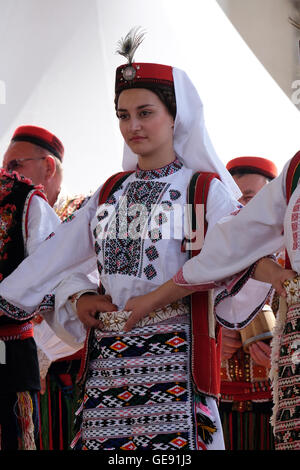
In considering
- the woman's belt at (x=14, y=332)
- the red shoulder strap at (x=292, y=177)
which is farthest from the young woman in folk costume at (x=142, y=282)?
the red shoulder strap at (x=292, y=177)

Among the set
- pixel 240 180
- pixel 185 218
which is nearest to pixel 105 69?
pixel 240 180

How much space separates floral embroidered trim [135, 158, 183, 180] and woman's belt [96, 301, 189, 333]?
0.46m

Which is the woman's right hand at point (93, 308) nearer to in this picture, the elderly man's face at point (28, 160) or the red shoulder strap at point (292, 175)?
the red shoulder strap at point (292, 175)

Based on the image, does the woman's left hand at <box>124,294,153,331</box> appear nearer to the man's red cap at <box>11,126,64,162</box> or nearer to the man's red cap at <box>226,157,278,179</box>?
the man's red cap at <box>11,126,64,162</box>

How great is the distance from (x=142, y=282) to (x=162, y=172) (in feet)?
1.35

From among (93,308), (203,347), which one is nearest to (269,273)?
(203,347)

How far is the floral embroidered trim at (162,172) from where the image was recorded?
9.21 feet

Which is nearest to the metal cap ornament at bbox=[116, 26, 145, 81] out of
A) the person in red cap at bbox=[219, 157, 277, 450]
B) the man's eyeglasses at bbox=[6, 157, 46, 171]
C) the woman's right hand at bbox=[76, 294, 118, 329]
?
the woman's right hand at bbox=[76, 294, 118, 329]

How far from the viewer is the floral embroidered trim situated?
2.81 metres

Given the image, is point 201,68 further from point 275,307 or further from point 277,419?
point 277,419

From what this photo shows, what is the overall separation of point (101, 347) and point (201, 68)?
322 centimetres

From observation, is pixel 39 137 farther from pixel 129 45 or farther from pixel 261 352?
pixel 261 352

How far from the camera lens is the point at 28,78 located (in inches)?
205

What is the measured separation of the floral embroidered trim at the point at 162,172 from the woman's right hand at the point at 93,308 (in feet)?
1.42
